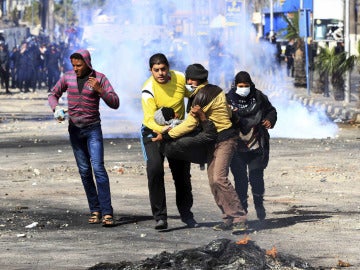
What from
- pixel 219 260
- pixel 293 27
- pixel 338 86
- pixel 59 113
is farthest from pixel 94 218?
pixel 293 27

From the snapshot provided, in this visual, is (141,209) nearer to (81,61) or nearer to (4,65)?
(81,61)

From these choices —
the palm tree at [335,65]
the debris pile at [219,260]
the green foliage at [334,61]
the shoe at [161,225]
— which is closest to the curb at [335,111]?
the palm tree at [335,65]

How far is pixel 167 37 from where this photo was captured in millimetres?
42375

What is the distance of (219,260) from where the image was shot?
955 cm

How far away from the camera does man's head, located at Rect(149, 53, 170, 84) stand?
481 inches

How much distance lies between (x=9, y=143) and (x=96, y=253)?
1279cm

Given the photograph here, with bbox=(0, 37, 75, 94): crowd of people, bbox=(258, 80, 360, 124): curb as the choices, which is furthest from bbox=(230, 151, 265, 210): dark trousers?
bbox=(0, 37, 75, 94): crowd of people

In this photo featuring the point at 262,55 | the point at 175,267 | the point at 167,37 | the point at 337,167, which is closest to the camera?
the point at 175,267

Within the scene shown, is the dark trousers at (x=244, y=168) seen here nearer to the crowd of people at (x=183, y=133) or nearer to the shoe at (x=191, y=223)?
the crowd of people at (x=183, y=133)

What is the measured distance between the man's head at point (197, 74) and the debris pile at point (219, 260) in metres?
2.72

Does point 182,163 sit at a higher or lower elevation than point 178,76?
lower

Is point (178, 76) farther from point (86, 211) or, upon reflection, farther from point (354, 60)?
point (354, 60)

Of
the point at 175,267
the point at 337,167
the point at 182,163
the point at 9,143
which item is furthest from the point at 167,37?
the point at 175,267

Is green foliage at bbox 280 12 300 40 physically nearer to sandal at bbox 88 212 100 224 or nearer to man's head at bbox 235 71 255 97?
sandal at bbox 88 212 100 224
